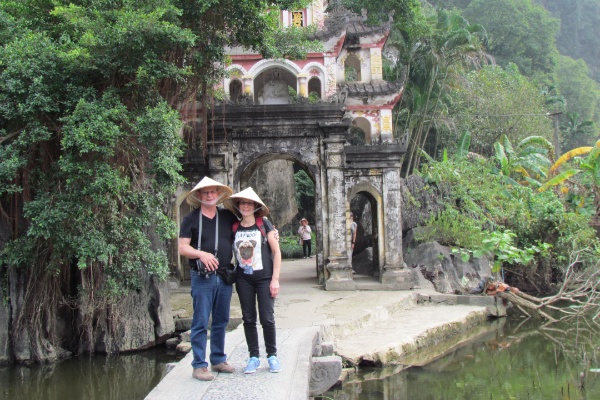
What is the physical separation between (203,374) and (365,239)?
523 inches

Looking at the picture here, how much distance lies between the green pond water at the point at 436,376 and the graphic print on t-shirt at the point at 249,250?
241 centimetres

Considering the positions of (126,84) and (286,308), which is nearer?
(126,84)

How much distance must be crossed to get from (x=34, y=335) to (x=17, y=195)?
2102 millimetres

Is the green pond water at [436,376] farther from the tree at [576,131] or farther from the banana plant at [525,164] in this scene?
the tree at [576,131]

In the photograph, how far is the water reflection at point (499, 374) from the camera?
7.08 meters

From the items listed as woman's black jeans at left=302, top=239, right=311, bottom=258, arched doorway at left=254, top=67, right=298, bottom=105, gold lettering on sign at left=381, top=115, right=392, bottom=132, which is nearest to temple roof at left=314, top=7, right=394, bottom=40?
arched doorway at left=254, top=67, right=298, bottom=105

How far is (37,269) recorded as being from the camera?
8.75m

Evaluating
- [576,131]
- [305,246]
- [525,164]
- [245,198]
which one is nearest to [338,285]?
[245,198]

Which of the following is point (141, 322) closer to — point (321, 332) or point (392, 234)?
point (321, 332)

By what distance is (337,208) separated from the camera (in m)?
13.0

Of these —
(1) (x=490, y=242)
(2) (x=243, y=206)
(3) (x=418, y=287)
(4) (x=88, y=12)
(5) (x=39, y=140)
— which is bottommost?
(3) (x=418, y=287)

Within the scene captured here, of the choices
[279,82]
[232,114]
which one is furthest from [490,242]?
Answer: [279,82]

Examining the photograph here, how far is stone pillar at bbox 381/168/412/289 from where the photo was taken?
42.9 ft

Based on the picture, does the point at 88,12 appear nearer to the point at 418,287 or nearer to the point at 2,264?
the point at 2,264
